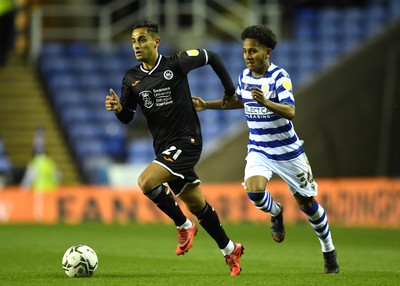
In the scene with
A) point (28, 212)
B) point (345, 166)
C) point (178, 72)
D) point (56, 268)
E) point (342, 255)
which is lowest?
point (28, 212)

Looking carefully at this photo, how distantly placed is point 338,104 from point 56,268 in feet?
33.6

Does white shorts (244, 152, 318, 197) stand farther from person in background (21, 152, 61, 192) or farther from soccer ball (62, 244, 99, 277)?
person in background (21, 152, 61, 192)

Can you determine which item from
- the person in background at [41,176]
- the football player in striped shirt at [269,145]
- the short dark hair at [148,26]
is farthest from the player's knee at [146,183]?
the person in background at [41,176]

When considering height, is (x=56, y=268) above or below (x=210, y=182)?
above

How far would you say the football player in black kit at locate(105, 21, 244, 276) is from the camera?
8594 millimetres

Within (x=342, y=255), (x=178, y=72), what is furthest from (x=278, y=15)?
(x=178, y=72)

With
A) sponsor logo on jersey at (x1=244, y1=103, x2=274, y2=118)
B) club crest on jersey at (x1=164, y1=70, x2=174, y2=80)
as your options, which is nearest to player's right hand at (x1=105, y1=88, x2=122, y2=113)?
club crest on jersey at (x1=164, y1=70, x2=174, y2=80)

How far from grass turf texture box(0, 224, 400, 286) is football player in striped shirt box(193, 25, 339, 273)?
23.9 inches

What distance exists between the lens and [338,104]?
61.2ft

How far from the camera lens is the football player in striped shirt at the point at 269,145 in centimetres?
857

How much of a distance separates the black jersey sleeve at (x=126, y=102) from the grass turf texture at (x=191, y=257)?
144 cm

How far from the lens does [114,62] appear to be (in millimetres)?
23734

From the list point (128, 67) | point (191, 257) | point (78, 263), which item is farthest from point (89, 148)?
point (78, 263)

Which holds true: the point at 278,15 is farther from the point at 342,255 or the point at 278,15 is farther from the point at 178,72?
the point at 178,72
